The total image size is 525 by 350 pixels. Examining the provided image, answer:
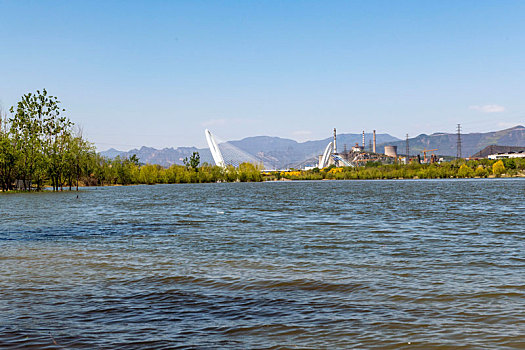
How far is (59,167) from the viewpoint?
277 ft

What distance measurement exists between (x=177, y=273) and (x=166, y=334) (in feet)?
17.2

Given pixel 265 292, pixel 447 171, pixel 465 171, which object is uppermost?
pixel 447 171

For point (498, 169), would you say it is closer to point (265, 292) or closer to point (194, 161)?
point (194, 161)

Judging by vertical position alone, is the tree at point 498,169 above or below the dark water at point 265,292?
above

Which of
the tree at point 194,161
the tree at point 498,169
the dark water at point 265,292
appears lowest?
the dark water at point 265,292

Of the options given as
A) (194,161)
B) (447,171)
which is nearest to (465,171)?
(447,171)

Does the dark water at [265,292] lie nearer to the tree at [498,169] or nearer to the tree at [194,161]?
the tree at [194,161]

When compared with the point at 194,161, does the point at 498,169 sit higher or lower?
lower

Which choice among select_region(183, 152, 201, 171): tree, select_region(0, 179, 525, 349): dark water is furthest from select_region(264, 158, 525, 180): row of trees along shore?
select_region(0, 179, 525, 349): dark water

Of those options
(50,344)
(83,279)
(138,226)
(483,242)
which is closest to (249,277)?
(83,279)

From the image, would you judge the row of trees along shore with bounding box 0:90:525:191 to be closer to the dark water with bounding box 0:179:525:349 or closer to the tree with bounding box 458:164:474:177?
the tree with bounding box 458:164:474:177

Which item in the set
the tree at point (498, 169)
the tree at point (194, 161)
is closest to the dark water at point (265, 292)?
the tree at point (194, 161)

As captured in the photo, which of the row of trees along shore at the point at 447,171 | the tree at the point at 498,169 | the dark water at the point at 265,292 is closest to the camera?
the dark water at the point at 265,292

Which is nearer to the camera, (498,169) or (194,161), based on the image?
(498,169)
